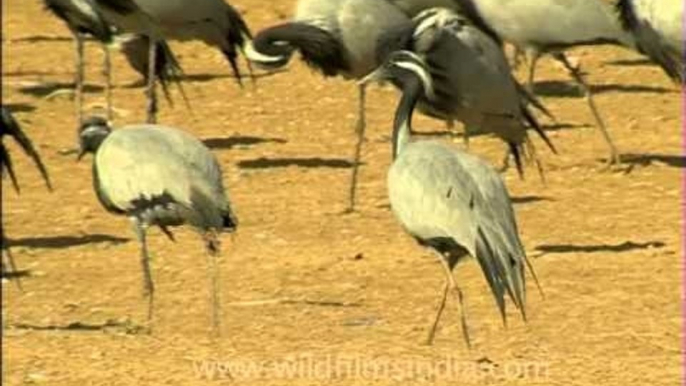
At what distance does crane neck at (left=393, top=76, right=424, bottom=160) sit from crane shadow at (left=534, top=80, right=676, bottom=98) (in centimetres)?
703

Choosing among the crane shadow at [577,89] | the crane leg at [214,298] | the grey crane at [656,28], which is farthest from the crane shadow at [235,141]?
the crane leg at [214,298]

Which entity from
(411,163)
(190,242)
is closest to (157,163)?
(411,163)

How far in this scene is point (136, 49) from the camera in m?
16.5

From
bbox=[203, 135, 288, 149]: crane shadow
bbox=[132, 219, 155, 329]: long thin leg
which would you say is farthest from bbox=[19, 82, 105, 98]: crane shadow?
bbox=[132, 219, 155, 329]: long thin leg

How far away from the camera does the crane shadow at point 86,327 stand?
35.0 feet

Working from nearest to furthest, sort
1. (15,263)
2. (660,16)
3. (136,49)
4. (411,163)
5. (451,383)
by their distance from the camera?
1. (451,383)
2. (411,163)
3. (15,263)
4. (660,16)
5. (136,49)

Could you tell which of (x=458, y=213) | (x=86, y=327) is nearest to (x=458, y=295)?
(x=458, y=213)

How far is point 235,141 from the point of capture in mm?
16422

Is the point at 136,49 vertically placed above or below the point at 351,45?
below

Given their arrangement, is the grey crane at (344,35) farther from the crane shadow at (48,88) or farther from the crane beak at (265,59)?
the crane shadow at (48,88)

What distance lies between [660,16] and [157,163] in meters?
5.05

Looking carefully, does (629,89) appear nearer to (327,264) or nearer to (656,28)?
(656,28)

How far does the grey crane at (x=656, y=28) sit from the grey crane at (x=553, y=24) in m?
0.08

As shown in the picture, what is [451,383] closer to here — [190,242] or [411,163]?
[411,163]
